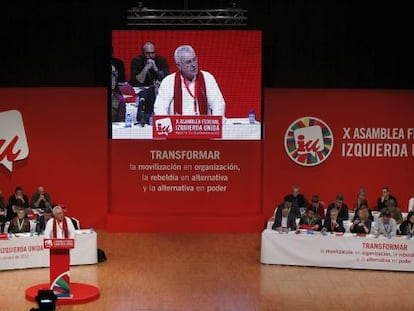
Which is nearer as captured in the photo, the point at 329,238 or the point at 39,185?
the point at 329,238

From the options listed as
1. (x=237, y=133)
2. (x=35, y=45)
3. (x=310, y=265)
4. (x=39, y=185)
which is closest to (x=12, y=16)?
(x=35, y=45)

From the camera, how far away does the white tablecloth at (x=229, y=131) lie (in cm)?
1656

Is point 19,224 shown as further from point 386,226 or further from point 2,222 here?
point 386,226

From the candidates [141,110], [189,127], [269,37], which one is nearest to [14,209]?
[141,110]

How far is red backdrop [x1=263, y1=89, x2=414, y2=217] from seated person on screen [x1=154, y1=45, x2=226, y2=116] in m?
1.60

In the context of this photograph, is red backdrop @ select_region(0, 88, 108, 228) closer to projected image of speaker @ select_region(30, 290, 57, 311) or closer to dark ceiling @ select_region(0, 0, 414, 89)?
dark ceiling @ select_region(0, 0, 414, 89)

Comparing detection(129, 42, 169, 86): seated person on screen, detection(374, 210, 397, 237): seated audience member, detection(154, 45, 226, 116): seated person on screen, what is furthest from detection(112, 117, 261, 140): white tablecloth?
detection(374, 210, 397, 237): seated audience member

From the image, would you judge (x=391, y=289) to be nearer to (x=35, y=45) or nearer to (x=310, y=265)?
(x=310, y=265)

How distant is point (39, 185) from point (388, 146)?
7532 mm

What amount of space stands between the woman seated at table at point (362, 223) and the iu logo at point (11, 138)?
7.15m

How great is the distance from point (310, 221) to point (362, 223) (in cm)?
94

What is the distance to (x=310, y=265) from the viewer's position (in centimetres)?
1428

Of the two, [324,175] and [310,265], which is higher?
[324,175]

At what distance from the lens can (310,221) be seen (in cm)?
1473
